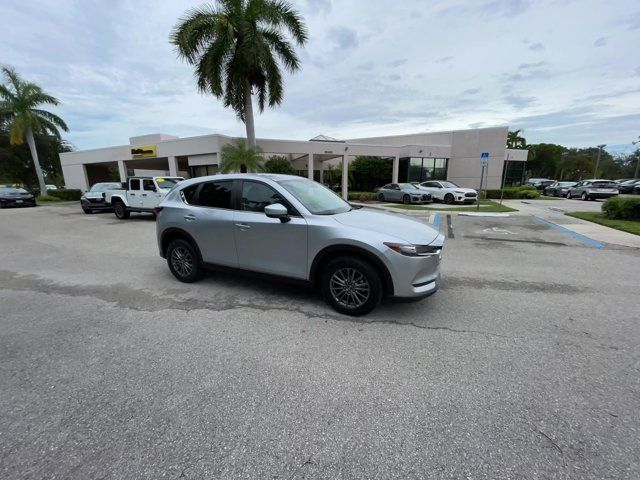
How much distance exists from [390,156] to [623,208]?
633 inches

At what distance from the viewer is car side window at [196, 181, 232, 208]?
4.54m

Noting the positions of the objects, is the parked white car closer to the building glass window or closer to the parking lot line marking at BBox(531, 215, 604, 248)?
the parking lot line marking at BBox(531, 215, 604, 248)

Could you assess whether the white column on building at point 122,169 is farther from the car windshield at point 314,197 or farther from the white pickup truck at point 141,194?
the car windshield at point 314,197

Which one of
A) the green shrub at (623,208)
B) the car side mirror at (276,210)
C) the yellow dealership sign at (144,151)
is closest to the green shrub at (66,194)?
the yellow dealership sign at (144,151)

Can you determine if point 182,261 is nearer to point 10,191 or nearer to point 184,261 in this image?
point 184,261

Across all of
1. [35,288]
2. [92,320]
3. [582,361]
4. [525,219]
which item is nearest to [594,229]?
[525,219]

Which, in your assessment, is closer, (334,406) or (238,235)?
(334,406)

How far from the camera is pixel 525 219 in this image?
12883mm

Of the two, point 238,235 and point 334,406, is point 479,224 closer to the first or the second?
point 238,235

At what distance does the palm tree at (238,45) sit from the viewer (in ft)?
50.1

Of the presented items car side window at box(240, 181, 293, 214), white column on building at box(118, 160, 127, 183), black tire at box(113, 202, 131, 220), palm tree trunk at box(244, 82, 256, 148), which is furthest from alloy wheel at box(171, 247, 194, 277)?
→ white column on building at box(118, 160, 127, 183)

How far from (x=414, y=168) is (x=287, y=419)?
28296mm

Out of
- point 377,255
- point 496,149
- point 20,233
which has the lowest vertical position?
point 20,233

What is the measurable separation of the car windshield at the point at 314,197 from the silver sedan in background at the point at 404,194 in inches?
644
